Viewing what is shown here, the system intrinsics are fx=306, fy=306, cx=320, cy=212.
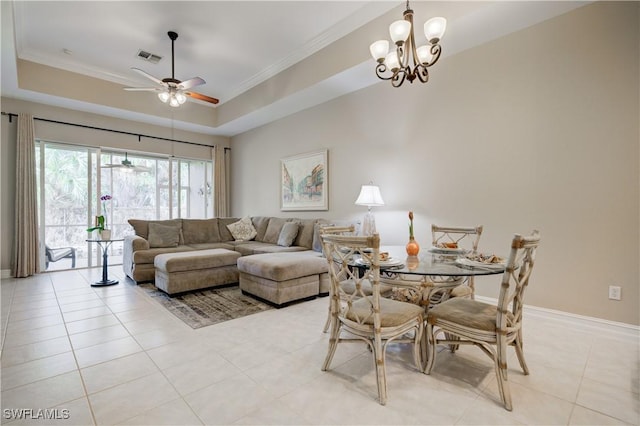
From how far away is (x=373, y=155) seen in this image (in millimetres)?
4383

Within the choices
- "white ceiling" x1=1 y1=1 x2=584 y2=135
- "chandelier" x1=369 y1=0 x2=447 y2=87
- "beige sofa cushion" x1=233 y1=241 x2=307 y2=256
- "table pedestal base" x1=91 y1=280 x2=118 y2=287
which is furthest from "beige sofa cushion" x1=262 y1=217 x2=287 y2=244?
"chandelier" x1=369 y1=0 x2=447 y2=87

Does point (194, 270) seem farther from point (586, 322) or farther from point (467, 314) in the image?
point (586, 322)

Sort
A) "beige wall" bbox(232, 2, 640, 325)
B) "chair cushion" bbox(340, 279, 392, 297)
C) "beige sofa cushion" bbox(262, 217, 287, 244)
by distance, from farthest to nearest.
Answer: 1. "beige sofa cushion" bbox(262, 217, 287, 244)
2. "beige wall" bbox(232, 2, 640, 325)
3. "chair cushion" bbox(340, 279, 392, 297)

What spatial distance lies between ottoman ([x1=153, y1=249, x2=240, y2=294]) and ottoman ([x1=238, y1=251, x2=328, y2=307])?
1.56ft

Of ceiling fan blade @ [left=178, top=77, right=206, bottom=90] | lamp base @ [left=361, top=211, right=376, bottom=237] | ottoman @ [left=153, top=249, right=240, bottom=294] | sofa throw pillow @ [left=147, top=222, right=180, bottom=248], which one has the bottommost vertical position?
ottoman @ [left=153, top=249, right=240, bottom=294]

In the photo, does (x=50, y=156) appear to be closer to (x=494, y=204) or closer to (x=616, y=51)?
(x=494, y=204)

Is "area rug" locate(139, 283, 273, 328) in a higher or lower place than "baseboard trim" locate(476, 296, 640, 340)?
lower

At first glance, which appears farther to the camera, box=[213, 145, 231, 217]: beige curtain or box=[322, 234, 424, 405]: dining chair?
box=[213, 145, 231, 217]: beige curtain

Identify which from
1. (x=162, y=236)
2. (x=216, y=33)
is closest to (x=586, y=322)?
(x=216, y=33)

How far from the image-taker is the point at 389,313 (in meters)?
1.87

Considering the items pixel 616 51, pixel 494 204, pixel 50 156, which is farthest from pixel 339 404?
pixel 50 156

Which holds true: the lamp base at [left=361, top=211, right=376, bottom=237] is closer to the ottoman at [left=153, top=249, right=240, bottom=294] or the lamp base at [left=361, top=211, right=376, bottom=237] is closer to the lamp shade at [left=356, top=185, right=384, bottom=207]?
the lamp shade at [left=356, top=185, right=384, bottom=207]

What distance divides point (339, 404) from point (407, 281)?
974mm

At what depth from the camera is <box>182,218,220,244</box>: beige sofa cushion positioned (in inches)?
213
